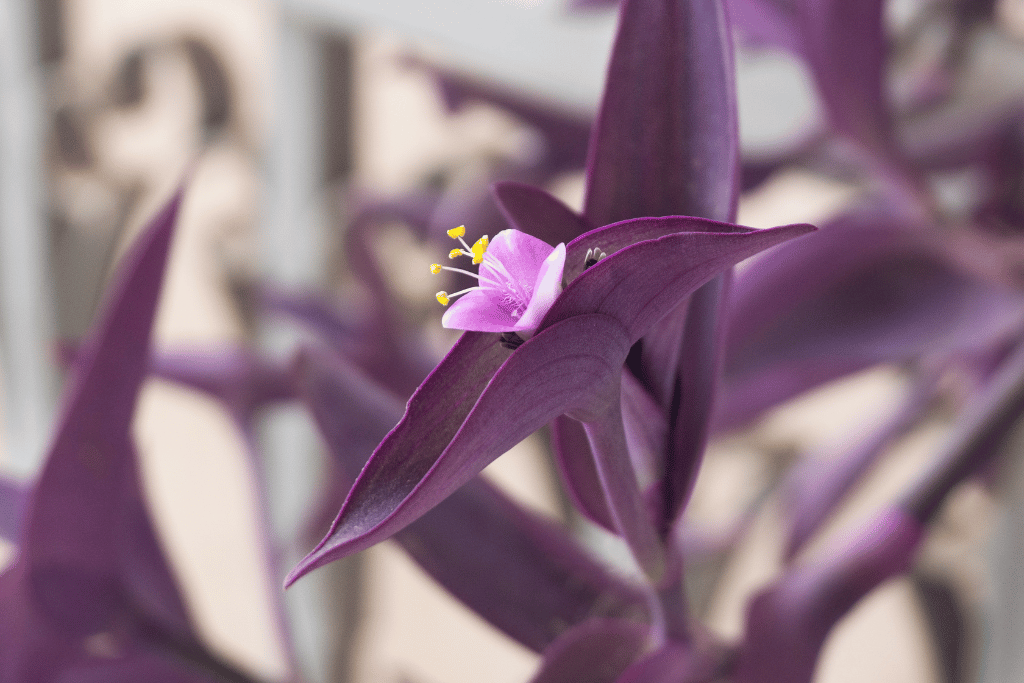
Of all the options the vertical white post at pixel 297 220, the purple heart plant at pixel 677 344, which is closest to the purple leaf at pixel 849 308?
the purple heart plant at pixel 677 344

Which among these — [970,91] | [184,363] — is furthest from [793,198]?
[184,363]

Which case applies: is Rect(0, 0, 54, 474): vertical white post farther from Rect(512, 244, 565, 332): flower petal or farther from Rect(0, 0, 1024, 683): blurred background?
Rect(512, 244, 565, 332): flower petal

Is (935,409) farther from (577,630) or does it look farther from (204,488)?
(204,488)

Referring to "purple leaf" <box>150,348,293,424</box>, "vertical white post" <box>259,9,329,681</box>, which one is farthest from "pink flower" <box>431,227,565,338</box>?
"vertical white post" <box>259,9,329,681</box>

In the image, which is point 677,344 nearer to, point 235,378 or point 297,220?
point 235,378

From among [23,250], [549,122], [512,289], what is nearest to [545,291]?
[512,289]

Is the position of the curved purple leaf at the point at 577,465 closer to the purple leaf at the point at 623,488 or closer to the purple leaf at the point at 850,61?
the purple leaf at the point at 623,488
